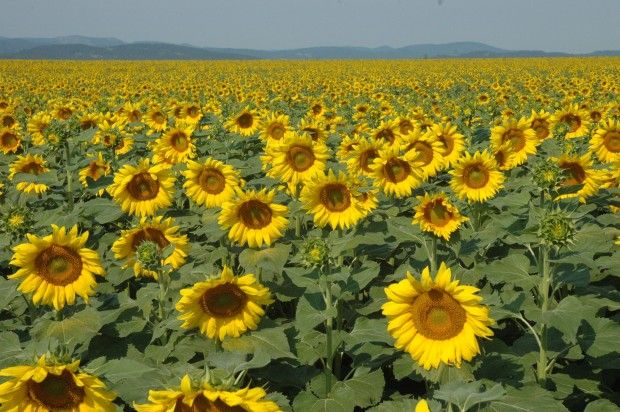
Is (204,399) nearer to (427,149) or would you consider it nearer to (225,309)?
(225,309)

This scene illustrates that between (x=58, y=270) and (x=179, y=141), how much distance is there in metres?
3.63

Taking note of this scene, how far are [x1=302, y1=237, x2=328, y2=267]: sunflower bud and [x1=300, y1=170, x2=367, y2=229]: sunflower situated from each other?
123cm

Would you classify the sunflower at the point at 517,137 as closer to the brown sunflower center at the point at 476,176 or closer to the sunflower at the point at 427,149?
the sunflower at the point at 427,149

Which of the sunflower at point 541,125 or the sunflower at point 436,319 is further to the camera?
the sunflower at point 541,125

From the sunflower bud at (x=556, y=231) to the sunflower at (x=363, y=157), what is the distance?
275cm

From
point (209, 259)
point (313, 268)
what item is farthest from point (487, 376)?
point (209, 259)

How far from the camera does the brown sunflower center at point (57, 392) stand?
2.21 m

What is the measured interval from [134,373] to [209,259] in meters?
2.45

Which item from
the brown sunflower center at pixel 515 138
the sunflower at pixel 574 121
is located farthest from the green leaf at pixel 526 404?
the sunflower at pixel 574 121

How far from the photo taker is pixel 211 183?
17.2 ft

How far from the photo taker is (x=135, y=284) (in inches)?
225

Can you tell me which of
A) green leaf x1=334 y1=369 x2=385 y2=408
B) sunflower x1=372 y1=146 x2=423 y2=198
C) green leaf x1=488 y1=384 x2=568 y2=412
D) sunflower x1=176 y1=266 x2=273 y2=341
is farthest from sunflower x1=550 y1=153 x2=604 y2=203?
sunflower x1=176 y1=266 x2=273 y2=341

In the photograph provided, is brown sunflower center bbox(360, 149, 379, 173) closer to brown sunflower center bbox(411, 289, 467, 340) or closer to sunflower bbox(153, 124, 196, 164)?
sunflower bbox(153, 124, 196, 164)

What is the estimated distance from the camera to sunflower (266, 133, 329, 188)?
5605mm
